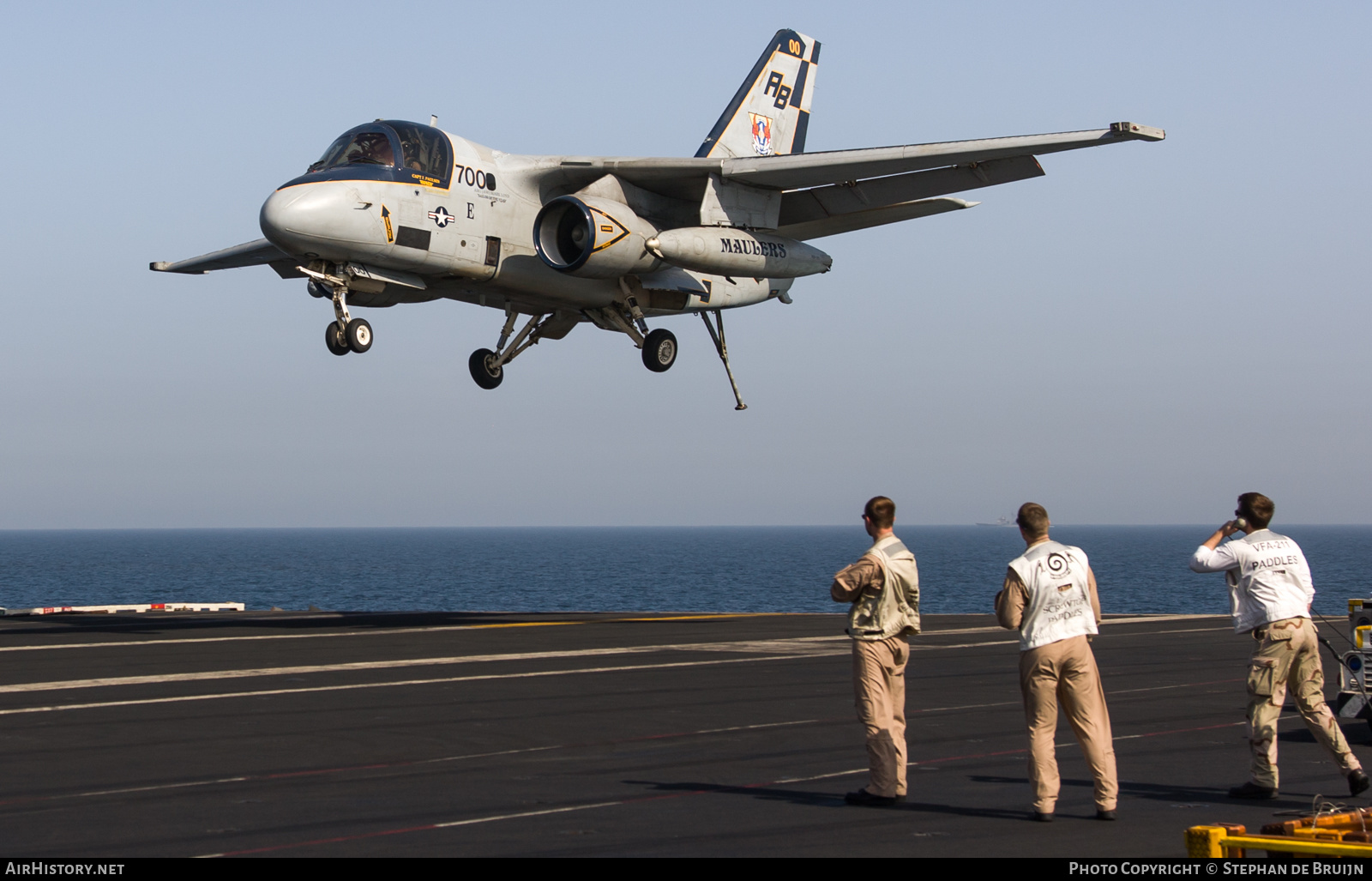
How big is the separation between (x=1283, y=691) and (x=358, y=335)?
620 inches

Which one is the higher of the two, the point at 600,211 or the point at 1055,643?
the point at 600,211

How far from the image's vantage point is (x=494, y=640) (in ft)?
72.8

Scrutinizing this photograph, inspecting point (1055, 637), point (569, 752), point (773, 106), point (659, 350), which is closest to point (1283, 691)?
point (1055, 637)

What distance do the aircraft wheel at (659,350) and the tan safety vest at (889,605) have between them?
1747cm

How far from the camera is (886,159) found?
75.6 feet

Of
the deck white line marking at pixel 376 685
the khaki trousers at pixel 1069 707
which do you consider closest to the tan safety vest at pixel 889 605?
the khaki trousers at pixel 1069 707

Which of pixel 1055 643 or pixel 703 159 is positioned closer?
pixel 1055 643

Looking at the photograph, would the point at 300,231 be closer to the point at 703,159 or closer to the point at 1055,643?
the point at 703,159

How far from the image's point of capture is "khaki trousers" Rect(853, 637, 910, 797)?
8922mm

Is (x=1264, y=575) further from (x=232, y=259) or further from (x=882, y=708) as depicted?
(x=232, y=259)

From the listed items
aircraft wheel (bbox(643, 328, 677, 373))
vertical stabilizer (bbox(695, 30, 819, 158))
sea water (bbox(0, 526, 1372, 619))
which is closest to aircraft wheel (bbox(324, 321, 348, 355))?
aircraft wheel (bbox(643, 328, 677, 373))

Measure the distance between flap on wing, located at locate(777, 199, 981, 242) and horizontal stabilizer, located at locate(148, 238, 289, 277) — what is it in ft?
31.8
